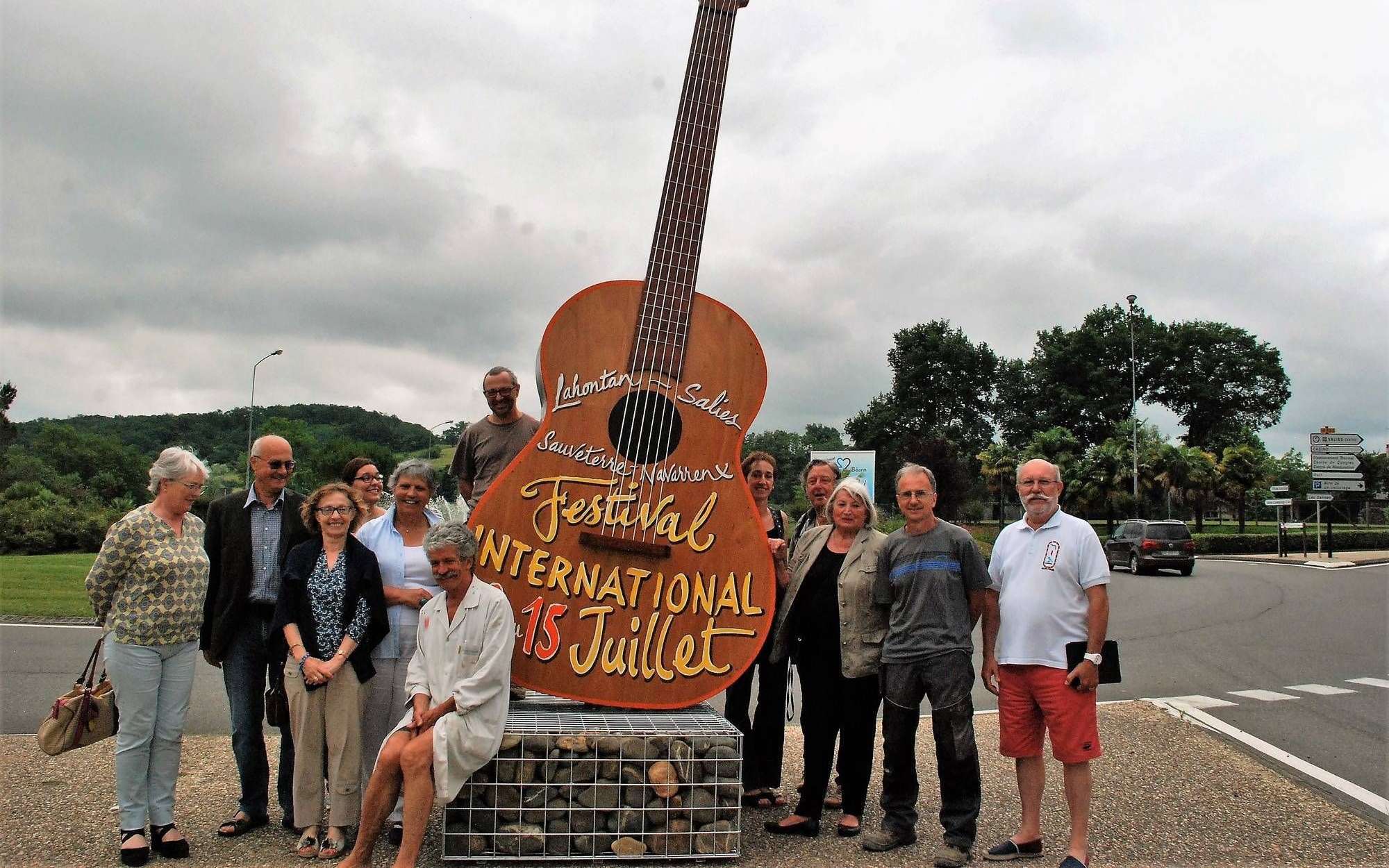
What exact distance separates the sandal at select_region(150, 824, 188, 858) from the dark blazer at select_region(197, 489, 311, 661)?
77 centimetres

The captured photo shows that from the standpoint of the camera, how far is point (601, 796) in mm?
4016

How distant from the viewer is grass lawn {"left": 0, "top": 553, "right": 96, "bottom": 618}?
1409 centimetres

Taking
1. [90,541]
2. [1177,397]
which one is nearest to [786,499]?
[1177,397]

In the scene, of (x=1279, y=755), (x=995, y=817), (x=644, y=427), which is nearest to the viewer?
(x=644, y=427)

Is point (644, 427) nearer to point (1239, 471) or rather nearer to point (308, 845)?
point (308, 845)

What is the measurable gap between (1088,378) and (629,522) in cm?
6972

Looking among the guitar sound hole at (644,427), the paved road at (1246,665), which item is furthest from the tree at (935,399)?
the guitar sound hole at (644,427)

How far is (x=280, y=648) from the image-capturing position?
4375 mm

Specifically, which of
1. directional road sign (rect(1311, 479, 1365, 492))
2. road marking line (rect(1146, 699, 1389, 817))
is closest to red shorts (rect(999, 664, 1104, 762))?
road marking line (rect(1146, 699, 1389, 817))

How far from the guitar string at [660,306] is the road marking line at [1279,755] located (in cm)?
449

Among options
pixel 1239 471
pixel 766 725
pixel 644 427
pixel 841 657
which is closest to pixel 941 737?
pixel 841 657

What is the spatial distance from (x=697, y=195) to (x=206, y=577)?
9.99ft

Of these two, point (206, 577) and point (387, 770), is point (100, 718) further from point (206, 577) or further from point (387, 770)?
point (387, 770)

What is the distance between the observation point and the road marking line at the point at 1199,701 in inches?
324
